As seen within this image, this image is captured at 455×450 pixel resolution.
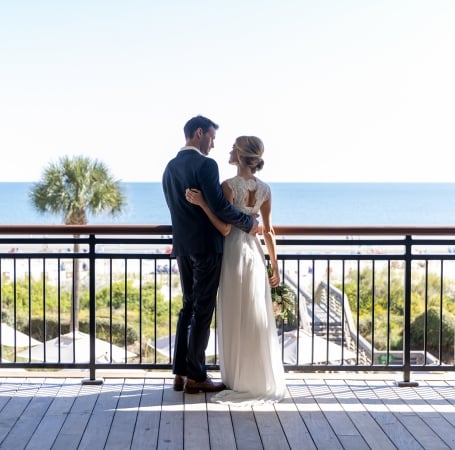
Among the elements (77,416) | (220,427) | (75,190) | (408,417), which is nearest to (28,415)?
(77,416)

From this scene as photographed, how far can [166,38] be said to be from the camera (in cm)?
5238

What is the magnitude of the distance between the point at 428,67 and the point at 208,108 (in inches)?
762

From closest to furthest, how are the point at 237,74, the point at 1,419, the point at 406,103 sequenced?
the point at 1,419 → the point at 237,74 → the point at 406,103

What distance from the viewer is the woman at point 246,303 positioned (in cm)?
394

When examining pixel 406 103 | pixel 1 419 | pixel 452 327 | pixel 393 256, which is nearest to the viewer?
pixel 1 419

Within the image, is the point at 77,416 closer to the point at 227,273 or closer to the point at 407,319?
the point at 227,273

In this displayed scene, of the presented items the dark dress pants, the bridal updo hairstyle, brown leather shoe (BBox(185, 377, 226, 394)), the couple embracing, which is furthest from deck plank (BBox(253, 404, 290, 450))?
the bridal updo hairstyle

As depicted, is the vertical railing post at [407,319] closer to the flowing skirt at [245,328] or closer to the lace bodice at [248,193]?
the flowing skirt at [245,328]

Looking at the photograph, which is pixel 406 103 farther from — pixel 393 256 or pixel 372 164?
pixel 393 256

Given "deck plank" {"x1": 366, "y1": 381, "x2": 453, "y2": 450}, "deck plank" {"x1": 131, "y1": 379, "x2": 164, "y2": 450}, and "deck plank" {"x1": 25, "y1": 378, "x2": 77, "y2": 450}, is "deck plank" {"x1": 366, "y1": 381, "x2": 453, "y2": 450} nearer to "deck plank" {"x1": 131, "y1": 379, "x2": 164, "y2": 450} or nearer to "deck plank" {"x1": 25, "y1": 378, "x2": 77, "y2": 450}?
"deck plank" {"x1": 131, "y1": 379, "x2": 164, "y2": 450}

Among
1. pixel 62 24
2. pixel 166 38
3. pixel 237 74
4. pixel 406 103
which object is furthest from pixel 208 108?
pixel 406 103

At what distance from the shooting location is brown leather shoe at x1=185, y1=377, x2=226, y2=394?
4.04 metres

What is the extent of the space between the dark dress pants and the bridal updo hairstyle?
574mm

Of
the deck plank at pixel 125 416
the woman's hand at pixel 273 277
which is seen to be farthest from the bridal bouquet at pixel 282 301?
the deck plank at pixel 125 416
